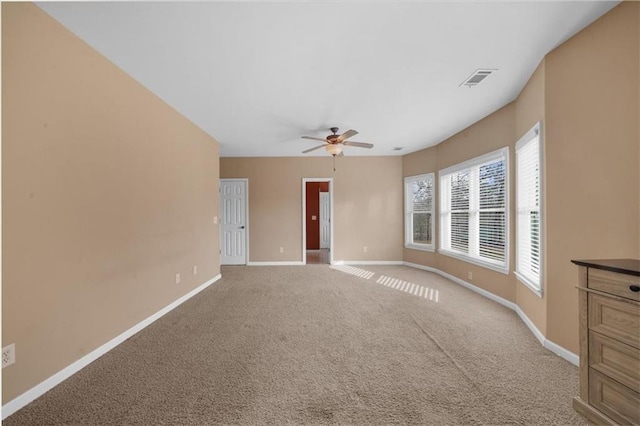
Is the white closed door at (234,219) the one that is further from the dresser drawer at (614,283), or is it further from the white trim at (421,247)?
the dresser drawer at (614,283)

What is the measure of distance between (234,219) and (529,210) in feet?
18.4

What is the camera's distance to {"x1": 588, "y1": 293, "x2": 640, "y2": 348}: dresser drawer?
1420 mm

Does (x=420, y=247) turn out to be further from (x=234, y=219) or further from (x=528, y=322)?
(x=234, y=219)

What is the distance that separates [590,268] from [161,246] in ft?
12.7

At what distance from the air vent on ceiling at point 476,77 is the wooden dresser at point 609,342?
6.55ft

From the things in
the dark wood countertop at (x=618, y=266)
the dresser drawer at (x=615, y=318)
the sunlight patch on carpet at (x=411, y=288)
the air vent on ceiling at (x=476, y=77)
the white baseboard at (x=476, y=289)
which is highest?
the air vent on ceiling at (x=476, y=77)

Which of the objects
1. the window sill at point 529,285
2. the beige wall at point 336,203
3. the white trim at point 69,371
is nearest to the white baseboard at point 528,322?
the window sill at point 529,285

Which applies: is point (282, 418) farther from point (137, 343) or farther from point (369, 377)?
point (137, 343)

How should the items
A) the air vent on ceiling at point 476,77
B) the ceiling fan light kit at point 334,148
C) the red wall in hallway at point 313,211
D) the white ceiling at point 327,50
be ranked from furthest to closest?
the red wall in hallway at point 313,211
the ceiling fan light kit at point 334,148
the air vent on ceiling at point 476,77
the white ceiling at point 327,50

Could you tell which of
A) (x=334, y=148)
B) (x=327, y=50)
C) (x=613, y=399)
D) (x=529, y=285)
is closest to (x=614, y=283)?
(x=613, y=399)

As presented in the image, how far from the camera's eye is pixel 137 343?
2.63 metres

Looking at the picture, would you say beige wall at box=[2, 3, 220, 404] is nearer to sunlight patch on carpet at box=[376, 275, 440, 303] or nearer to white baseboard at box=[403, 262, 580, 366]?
sunlight patch on carpet at box=[376, 275, 440, 303]

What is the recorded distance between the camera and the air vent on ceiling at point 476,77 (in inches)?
108

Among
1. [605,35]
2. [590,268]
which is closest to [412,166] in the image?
[605,35]
